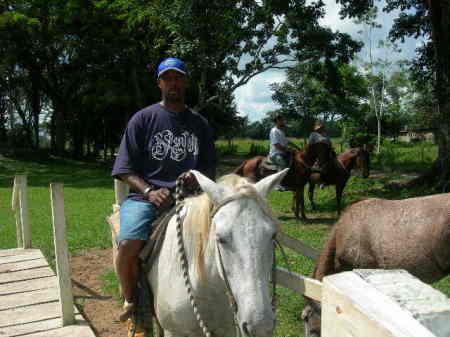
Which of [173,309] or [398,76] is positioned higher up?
[398,76]

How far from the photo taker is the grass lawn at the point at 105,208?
5.83 m

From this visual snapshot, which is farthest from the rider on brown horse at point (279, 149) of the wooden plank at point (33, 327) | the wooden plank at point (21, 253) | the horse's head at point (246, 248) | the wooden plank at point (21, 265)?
the horse's head at point (246, 248)

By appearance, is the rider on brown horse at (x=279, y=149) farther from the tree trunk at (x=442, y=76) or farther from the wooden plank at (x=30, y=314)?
the wooden plank at (x=30, y=314)

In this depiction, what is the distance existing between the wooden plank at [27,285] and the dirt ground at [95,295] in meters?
0.46

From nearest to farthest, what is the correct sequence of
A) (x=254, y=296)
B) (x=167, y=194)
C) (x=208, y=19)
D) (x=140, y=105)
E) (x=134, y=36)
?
(x=254, y=296)
(x=167, y=194)
(x=208, y=19)
(x=134, y=36)
(x=140, y=105)

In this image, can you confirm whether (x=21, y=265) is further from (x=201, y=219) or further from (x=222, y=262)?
(x=222, y=262)

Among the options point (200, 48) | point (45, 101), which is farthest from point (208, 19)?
point (45, 101)

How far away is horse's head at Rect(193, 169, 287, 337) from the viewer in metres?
Answer: 1.74

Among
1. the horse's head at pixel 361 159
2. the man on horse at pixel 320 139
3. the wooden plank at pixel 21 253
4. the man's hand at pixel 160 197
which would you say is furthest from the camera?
the horse's head at pixel 361 159

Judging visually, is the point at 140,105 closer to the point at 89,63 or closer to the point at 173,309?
the point at 89,63

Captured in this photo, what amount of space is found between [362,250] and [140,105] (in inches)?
827

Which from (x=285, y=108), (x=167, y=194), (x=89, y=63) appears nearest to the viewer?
(x=167, y=194)

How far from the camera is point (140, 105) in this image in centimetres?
2327

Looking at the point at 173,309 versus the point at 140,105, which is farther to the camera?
the point at 140,105
